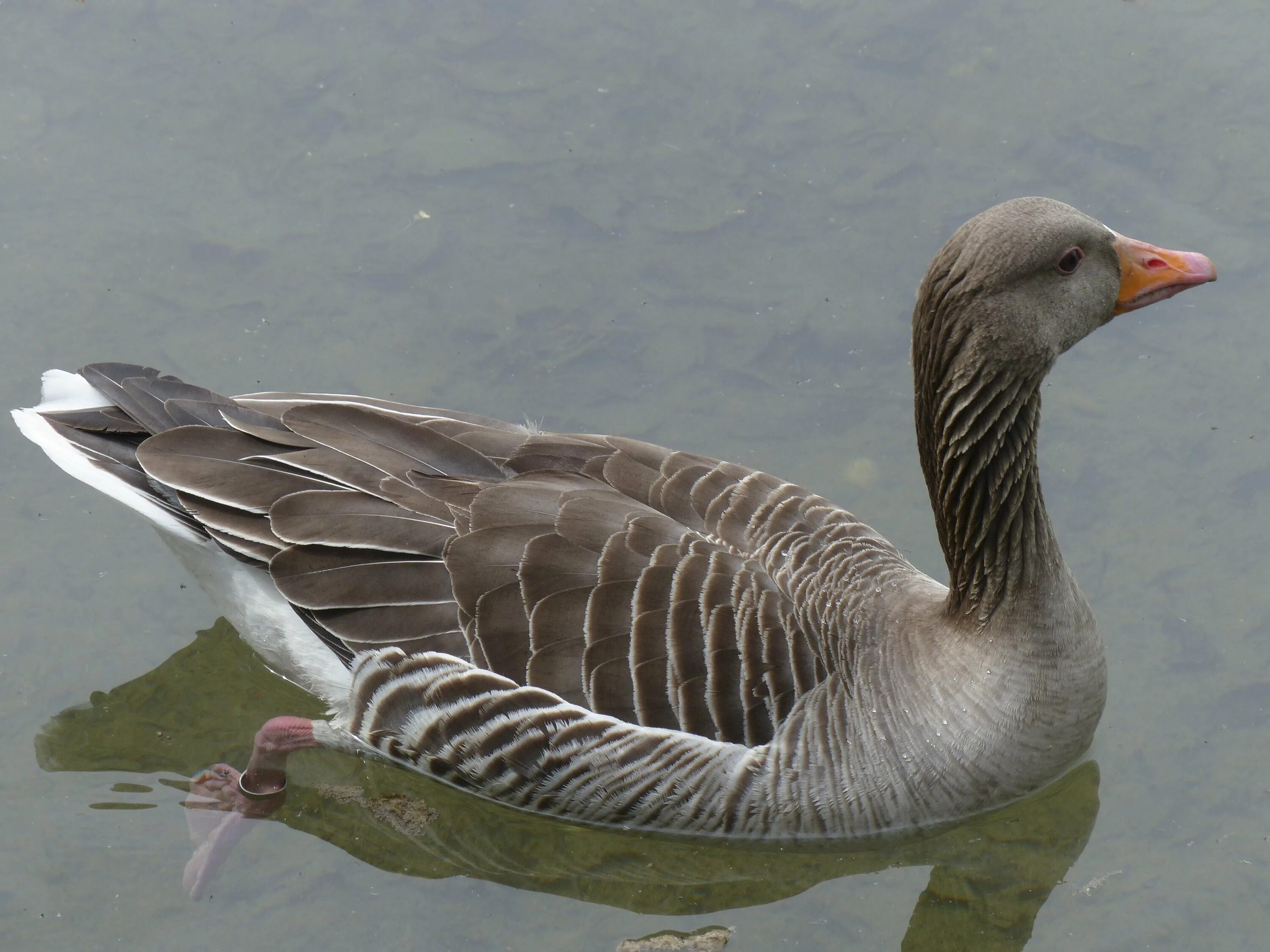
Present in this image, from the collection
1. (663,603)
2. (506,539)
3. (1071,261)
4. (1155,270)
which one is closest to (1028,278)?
(1071,261)

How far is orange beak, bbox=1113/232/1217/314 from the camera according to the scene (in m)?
5.50

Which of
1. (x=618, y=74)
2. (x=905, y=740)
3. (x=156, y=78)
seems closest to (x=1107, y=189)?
(x=618, y=74)

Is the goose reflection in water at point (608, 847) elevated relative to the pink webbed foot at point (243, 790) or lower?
lower

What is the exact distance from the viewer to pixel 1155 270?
5516mm

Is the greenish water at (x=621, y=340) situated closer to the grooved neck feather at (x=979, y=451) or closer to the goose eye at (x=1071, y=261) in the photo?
the grooved neck feather at (x=979, y=451)

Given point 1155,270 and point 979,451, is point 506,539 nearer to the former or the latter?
point 979,451

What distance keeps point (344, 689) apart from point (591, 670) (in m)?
1.23

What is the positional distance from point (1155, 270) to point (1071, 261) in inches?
17.3

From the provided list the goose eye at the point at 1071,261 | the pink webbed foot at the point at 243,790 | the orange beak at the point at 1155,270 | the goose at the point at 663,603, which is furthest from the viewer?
the pink webbed foot at the point at 243,790

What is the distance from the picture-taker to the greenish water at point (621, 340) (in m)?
6.09

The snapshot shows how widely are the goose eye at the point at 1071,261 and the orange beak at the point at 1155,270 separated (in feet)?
0.80

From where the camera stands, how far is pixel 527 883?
20.1ft

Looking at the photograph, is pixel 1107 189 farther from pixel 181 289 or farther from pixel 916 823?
pixel 181 289

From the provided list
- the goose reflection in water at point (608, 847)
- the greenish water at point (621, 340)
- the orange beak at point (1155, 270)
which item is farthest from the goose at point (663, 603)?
the greenish water at point (621, 340)
